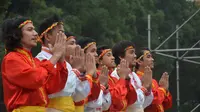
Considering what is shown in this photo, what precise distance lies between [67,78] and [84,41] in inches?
50.7

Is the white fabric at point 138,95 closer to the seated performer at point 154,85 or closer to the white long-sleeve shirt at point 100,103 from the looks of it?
the seated performer at point 154,85

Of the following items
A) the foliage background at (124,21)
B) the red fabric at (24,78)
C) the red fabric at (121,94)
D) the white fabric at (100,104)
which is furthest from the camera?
the foliage background at (124,21)

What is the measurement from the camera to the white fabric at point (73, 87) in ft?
18.1

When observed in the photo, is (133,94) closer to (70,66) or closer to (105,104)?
(105,104)

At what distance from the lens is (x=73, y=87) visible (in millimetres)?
5621

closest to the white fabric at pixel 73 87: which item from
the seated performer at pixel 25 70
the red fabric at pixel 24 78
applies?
the seated performer at pixel 25 70

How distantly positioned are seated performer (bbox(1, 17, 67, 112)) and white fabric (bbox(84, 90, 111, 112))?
1.31m

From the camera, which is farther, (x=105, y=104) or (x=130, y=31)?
(x=130, y=31)

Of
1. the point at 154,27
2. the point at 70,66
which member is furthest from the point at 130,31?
the point at 70,66

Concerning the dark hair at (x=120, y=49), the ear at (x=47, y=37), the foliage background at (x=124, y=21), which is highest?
the ear at (x=47, y=37)

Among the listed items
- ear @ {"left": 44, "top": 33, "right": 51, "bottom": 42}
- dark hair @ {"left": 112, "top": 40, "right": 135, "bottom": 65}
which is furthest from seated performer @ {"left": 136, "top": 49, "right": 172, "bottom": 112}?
ear @ {"left": 44, "top": 33, "right": 51, "bottom": 42}

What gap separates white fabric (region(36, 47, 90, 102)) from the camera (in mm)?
5514

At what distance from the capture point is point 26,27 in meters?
5.20

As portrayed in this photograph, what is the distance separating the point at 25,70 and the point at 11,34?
1.24 ft
